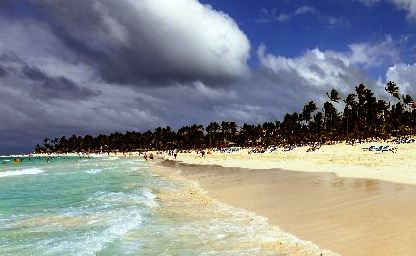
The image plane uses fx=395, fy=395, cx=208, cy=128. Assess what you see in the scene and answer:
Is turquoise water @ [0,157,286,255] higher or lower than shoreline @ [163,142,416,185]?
lower

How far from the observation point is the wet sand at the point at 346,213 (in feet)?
35.8

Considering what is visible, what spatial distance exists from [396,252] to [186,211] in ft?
38.8

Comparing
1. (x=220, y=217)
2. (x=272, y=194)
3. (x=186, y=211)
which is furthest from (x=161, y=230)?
(x=272, y=194)

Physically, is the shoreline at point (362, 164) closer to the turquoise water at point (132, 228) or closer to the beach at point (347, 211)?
the beach at point (347, 211)

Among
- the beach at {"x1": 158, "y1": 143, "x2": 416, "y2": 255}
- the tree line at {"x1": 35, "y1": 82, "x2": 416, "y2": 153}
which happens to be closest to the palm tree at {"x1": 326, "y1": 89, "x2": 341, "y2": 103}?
the tree line at {"x1": 35, "y1": 82, "x2": 416, "y2": 153}

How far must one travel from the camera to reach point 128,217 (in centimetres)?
1870

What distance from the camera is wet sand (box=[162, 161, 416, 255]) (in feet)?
35.8

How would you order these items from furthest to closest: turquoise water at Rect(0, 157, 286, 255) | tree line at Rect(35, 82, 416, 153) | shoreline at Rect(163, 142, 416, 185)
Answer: tree line at Rect(35, 82, 416, 153), shoreline at Rect(163, 142, 416, 185), turquoise water at Rect(0, 157, 286, 255)

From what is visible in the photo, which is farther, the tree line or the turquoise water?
the tree line

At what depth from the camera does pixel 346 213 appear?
15.2 m

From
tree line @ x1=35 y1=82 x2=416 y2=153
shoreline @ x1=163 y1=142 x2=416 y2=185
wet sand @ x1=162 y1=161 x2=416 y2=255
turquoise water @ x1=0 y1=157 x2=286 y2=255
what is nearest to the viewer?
wet sand @ x1=162 y1=161 x2=416 y2=255

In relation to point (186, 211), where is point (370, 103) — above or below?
above

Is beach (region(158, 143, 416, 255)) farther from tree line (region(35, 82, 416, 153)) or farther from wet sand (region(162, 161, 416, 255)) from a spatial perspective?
tree line (region(35, 82, 416, 153))

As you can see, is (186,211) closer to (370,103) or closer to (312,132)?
(370,103)
